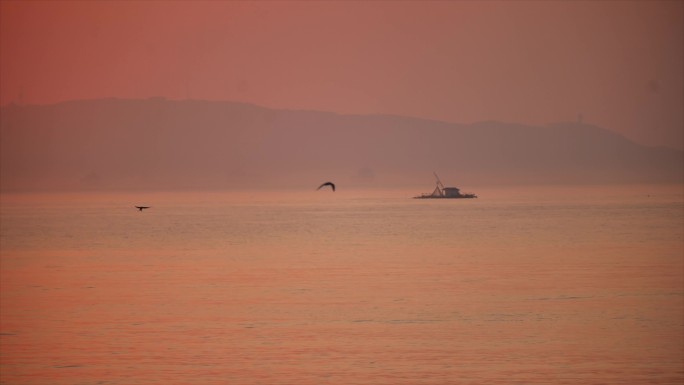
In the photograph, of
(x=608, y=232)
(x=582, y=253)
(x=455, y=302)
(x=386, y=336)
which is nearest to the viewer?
(x=386, y=336)

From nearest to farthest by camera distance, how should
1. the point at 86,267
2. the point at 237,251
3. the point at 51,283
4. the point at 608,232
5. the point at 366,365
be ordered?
the point at 366,365 → the point at 51,283 → the point at 86,267 → the point at 237,251 → the point at 608,232

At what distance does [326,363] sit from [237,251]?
43.0 m

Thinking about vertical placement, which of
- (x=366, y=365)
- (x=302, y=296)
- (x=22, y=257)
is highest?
(x=22, y=257)

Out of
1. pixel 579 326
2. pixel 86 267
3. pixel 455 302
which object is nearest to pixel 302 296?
pixel 455 302

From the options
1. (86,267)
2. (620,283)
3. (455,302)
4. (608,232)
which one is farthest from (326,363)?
(608,232)

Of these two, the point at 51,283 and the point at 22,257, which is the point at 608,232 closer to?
the point at 22,257

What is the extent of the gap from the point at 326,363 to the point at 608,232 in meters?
68.5

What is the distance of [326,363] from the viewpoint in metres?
25.5

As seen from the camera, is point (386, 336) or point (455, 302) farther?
point (455, 302)

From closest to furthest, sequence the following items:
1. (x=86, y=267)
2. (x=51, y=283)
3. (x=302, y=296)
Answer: (x=302, y=296), (x=51, y=283), (x=86, y=267)

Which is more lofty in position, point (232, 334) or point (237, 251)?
point (237, 251)

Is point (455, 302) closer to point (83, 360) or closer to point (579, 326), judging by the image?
point (579, 326)

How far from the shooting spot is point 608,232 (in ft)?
295

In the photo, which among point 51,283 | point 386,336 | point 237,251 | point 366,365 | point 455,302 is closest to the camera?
point 366,365
